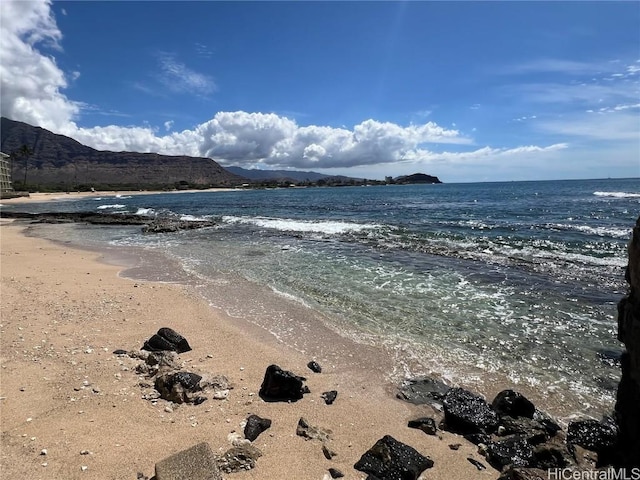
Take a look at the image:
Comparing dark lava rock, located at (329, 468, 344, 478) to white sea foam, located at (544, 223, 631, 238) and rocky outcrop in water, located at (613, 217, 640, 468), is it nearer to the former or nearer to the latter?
rocky outcrop in water, located at (613, 217, 640, 468)

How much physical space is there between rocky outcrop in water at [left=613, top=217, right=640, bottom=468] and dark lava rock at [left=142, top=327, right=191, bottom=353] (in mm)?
6388

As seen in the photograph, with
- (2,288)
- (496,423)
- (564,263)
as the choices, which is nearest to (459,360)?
(496,423)

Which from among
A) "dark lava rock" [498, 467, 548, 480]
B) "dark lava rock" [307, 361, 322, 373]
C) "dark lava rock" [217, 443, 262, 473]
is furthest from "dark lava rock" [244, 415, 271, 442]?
"dark lava rock" [498, 467, 548, 480]

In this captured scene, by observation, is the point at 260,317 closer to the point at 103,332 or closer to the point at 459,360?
the point at 103,332

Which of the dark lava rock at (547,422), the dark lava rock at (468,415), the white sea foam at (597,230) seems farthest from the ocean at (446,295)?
the dark lava rock at (468,415)

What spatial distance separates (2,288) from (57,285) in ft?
4.20

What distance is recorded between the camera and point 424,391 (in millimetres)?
5820

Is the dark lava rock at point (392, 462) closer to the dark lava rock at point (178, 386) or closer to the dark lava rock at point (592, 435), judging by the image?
the dark lava rock at point (592, 435)

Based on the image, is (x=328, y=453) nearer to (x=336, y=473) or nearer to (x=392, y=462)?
(x=336, y=473)

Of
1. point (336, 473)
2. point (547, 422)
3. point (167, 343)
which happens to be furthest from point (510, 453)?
point (167, 343)

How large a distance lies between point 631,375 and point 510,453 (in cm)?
157

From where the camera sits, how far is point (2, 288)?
10664 millimetres

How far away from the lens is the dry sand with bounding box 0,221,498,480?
13.6 ft

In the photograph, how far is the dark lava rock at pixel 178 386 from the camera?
5.27m
